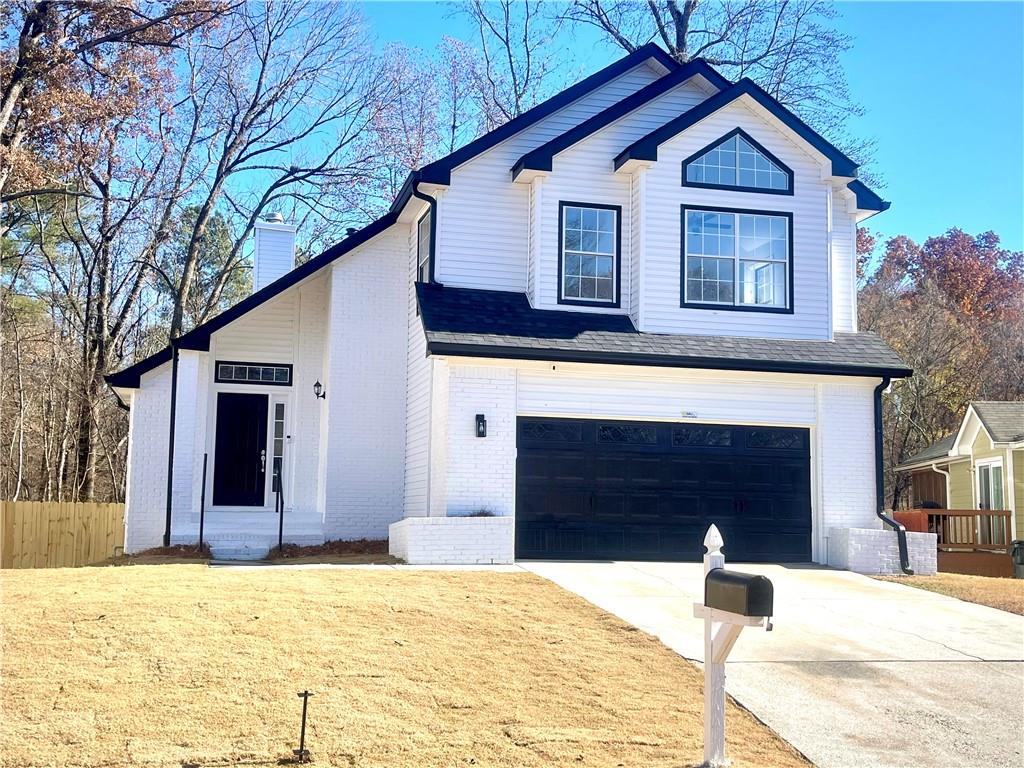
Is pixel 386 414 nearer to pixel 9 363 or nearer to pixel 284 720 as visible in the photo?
pixel 284 720

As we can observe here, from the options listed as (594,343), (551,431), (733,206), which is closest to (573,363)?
(594,343)

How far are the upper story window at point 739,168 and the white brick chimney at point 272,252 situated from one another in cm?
888

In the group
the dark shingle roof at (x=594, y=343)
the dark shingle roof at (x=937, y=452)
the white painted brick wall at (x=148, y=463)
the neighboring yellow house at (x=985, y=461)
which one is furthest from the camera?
the dark shingle roof at (x=937, y=452)

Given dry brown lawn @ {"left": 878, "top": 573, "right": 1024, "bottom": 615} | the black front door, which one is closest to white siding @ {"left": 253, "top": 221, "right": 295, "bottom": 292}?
the black front door

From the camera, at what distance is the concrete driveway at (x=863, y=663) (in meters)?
7.42

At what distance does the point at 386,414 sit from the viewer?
58.9ft

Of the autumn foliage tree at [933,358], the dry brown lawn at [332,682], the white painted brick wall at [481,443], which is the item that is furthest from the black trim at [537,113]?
the autumn foliage tree at [933,358]

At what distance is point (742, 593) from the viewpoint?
20.0 feet

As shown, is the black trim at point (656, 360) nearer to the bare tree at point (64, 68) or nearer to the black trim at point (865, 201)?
the black trim at point (865, 201)

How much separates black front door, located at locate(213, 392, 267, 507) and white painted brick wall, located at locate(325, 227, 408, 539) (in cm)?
190

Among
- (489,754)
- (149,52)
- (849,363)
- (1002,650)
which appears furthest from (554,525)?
(149,52)

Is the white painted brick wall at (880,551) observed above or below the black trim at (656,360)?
below

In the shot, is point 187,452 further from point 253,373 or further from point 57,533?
point 57,533

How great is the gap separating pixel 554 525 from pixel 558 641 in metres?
6.30
